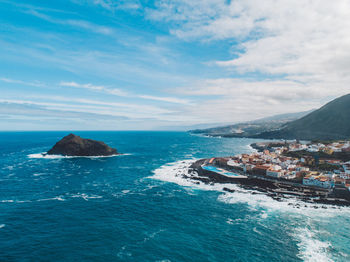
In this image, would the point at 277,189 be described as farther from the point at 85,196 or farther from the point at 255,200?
the point at 85,196

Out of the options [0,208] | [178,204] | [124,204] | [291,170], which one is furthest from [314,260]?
[0,208]

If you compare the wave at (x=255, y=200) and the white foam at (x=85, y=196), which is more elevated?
the white foam at (x=85, y=196)

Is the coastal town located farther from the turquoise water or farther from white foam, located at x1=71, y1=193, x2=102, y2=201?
white foam, located at x1=71, y1=193, x2=102, y2=201

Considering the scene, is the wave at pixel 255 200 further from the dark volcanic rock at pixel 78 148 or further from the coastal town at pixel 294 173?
the dark volcanic rock at pixel 78 148

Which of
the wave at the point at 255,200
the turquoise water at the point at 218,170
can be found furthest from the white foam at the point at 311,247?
the turquoise water at the point at 218,170

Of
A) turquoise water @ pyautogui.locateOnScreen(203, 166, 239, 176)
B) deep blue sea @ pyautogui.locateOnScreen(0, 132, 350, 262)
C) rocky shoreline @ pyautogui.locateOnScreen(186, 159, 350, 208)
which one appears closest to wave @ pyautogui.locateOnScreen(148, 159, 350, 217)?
deep blue sea @ pyautogui.locateOnScreen(0, 132, 350, 262)

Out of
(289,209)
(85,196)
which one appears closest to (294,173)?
(289,209)
